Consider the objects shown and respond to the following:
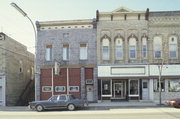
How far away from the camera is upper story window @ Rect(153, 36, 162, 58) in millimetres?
25953

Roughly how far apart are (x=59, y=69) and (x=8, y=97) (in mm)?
7014

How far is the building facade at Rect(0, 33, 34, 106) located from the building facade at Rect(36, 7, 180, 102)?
348 centimetres

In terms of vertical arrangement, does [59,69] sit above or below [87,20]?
below

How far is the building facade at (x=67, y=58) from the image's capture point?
26.2 metres

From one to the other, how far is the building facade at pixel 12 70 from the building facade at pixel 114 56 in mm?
3483

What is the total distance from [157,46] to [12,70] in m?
17.7

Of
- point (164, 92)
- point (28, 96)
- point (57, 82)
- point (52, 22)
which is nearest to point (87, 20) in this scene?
point (52, 22)

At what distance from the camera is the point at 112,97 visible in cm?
2617

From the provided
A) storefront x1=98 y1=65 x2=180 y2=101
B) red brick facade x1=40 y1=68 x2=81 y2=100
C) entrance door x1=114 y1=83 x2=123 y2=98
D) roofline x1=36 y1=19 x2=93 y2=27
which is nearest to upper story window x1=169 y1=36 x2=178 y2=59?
storefront x1=98 y1=65 x2=180 y2=101

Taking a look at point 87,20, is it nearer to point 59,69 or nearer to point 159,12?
point 59,69

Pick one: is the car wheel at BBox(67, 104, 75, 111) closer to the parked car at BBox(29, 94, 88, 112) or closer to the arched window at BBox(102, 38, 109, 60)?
the parked car at BBox(29, 94, 88, 112)

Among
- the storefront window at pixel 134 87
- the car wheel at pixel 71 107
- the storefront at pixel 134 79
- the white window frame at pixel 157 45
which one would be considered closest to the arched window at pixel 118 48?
the storefront at pixel 134 79

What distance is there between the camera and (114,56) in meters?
26.1

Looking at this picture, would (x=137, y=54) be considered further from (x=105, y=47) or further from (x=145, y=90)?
(x=145, y=90)
